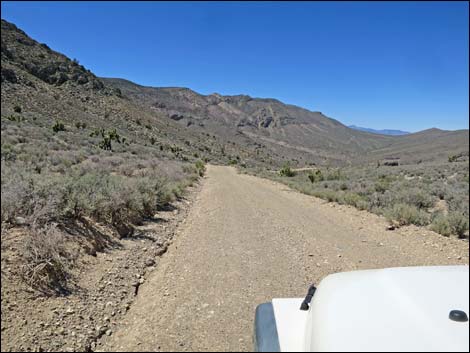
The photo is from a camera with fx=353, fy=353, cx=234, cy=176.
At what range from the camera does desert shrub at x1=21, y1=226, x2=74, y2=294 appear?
160 inches

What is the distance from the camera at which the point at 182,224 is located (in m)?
9.52

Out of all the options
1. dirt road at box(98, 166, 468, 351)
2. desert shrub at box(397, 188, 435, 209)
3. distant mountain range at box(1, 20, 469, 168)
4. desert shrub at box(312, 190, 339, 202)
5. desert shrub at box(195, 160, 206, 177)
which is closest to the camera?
dirt road at box(98, 166, 468, 351)

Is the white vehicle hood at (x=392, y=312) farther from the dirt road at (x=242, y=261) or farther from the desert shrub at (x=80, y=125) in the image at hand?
the desert shrub at (x=80, y=125)

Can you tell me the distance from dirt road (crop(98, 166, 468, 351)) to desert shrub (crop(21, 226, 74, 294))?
3.29 ft

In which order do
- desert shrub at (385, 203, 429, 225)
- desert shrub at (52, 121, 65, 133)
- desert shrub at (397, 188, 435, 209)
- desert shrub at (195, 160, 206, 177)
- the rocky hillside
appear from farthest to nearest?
the rocky hillside
desert shrub at (195, 160, 206, 177)
desert shrub at (397, 188, 435, 209)
desert shrub at (52, 121, 65, 133)
desert shrub at (385, 203, 429, 225)

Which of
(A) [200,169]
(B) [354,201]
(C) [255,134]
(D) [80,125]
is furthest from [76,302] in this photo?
(C) [255,134]

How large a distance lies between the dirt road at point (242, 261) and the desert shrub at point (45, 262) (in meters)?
Answer: 1.00

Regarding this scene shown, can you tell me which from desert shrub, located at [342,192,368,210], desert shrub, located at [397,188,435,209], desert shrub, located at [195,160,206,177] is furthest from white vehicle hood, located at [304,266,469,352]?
desert shrub, located at [195,160,206,177]

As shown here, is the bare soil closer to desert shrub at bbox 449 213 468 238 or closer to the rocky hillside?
desert shrub at bbox 449 213 468 238

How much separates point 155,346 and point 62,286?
8.13ft

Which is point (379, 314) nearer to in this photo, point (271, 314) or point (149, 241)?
point (271, 314)

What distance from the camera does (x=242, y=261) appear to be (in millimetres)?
6078

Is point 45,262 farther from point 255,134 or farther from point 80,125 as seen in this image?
point 255,134

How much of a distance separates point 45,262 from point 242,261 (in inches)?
120
